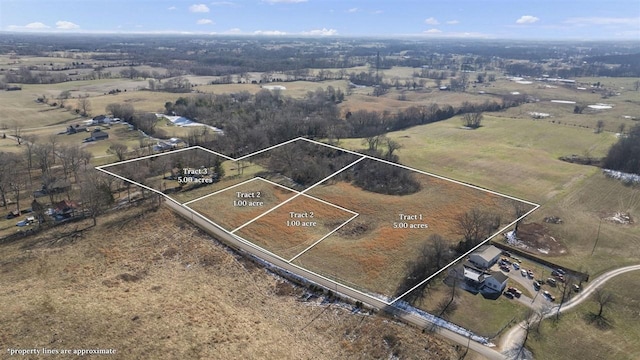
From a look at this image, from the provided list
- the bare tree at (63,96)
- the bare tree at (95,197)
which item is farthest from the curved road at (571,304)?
the bare tree at (63,96)

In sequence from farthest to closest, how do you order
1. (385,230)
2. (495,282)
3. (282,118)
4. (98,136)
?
1. (282,118)
2. (98,136)
3. (385,230)
4. (495,282)

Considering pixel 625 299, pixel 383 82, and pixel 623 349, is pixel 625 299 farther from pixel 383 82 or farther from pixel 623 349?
pixel 383 82

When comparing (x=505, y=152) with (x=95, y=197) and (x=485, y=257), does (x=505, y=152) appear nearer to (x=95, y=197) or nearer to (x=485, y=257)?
(x=485, y=257)

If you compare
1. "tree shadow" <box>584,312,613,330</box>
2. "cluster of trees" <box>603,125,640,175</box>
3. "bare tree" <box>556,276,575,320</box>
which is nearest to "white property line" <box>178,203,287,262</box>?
"bare tree" <box>556,276,575,320</box>

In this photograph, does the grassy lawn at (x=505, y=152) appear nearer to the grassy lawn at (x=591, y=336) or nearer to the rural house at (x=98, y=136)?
the grassy lawn at (x=591, y=336)

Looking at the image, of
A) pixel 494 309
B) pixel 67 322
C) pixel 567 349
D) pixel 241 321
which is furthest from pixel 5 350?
pixel 567 349

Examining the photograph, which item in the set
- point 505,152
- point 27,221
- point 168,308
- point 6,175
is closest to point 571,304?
point 168,308

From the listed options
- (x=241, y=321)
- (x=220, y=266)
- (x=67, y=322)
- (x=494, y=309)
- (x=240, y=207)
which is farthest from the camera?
(x=240, y=207)
